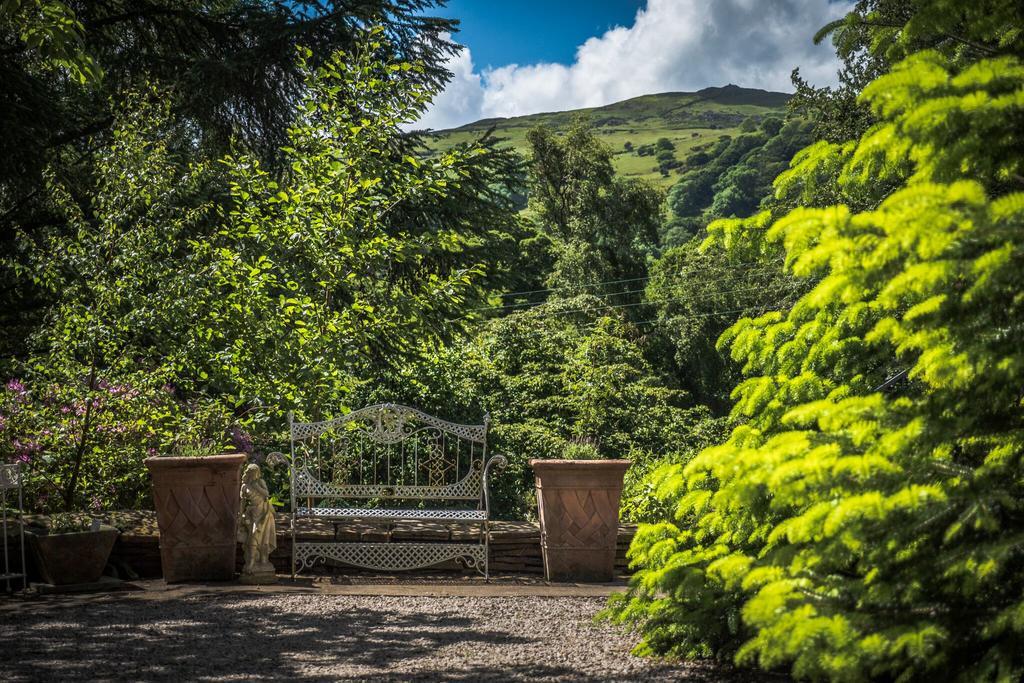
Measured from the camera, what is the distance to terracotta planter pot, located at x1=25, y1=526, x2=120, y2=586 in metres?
6.08

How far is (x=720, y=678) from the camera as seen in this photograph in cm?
392

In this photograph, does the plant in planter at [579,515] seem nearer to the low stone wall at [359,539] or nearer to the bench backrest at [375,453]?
the low stone wall at [359,539]

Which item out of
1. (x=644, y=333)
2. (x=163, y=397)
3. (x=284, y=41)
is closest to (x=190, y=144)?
(x=284, y=41)

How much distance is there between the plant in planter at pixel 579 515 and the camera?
652cm

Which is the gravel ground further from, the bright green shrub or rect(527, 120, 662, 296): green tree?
rect(527, 120, 662, 296): green tree

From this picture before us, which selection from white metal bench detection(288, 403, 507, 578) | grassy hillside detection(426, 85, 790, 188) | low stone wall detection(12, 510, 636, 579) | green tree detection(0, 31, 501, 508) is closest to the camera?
white metal bench detection(288, 403, 507, 578)

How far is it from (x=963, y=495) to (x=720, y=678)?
66.6 inches

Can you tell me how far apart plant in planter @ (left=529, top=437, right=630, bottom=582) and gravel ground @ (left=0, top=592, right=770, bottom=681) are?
2.17 ft

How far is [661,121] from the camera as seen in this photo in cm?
13675

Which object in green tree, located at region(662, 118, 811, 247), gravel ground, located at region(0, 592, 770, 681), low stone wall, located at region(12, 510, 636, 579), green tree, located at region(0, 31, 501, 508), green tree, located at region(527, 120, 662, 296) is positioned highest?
green tree, located at region(662, 118, 811, 247)

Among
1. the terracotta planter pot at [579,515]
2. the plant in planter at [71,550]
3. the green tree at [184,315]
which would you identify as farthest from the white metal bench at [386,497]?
the plant in planter at [71,550]

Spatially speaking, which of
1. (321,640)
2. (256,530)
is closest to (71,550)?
(256,530)

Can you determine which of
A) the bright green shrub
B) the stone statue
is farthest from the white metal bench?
the bright green shrub

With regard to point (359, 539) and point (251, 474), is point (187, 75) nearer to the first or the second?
point (251, 474)
